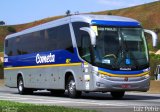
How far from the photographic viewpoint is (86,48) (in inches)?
947

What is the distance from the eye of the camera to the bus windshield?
2366 centimetres

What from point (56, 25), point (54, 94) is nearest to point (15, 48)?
point (54, 94)

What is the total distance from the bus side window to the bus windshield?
372mm

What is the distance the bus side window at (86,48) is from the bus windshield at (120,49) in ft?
1.22

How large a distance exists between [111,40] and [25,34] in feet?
29.6

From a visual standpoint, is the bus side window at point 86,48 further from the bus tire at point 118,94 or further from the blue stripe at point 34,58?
the bus tire at point 118,94

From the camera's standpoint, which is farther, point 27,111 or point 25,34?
point 25,34

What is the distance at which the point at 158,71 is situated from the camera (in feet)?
168

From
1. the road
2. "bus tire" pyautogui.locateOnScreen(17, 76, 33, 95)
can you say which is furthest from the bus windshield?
"bus tire" pyautogui.locateOnScreen(17, 76, 33, 95)

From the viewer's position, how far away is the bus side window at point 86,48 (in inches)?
940

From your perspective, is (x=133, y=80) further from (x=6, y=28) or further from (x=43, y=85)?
(x=6, y=28)

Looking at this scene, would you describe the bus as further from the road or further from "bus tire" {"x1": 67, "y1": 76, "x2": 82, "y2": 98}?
the road

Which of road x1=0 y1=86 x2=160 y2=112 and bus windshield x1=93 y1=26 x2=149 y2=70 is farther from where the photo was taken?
bus windshield x1=93 y1=26 x2=149 y2=70

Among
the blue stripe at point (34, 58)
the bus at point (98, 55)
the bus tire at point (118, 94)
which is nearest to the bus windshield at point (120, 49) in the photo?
the bus at point (98, 55)
